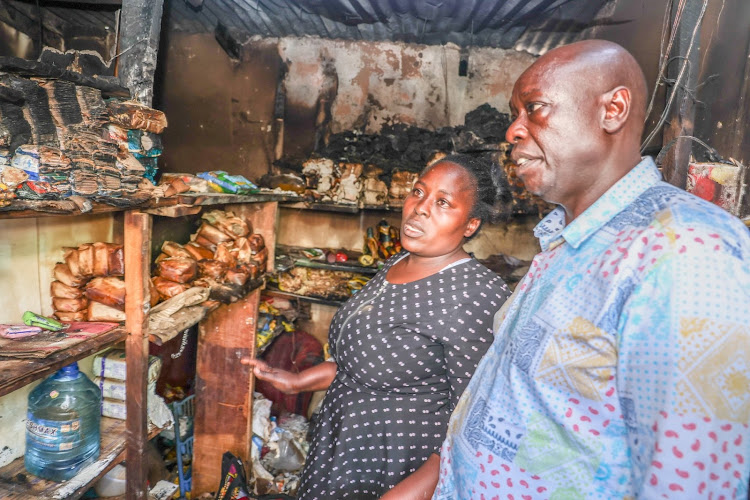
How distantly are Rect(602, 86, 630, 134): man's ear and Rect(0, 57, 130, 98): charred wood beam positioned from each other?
167cm

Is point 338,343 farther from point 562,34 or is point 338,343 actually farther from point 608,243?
point 562,34

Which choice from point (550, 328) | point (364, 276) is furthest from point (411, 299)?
point (364, 276)

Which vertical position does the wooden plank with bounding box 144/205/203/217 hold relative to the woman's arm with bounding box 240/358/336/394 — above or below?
above

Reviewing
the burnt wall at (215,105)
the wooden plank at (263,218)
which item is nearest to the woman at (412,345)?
the wooden plank at (263,218)

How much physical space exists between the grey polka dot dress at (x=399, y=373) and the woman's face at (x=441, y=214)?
4.9 inches

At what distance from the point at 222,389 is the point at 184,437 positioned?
0.55 m

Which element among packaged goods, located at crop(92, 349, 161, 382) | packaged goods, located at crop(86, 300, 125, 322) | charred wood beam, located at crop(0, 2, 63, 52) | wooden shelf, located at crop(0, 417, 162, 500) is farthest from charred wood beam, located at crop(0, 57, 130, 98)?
charred wood beam, located at crop(0, 2, 63, 52)

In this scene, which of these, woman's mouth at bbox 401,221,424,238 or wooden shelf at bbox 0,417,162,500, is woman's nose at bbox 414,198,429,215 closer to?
woman's mouth at bbox 401,221,424,238

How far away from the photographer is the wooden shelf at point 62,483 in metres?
1.78

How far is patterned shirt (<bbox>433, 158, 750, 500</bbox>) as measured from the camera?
68 cm

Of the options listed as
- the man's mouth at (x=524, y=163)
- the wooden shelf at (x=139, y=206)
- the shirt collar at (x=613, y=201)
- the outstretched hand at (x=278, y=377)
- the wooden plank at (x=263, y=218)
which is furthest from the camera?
the wooden plank at (x=263, y=218)

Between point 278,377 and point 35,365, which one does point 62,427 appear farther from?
point 278,377

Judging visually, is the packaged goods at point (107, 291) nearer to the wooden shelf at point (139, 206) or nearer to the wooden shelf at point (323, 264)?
the wooden shelf at point (139, 206)

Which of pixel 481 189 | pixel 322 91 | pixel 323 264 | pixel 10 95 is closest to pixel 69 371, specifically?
pixel 10 95
